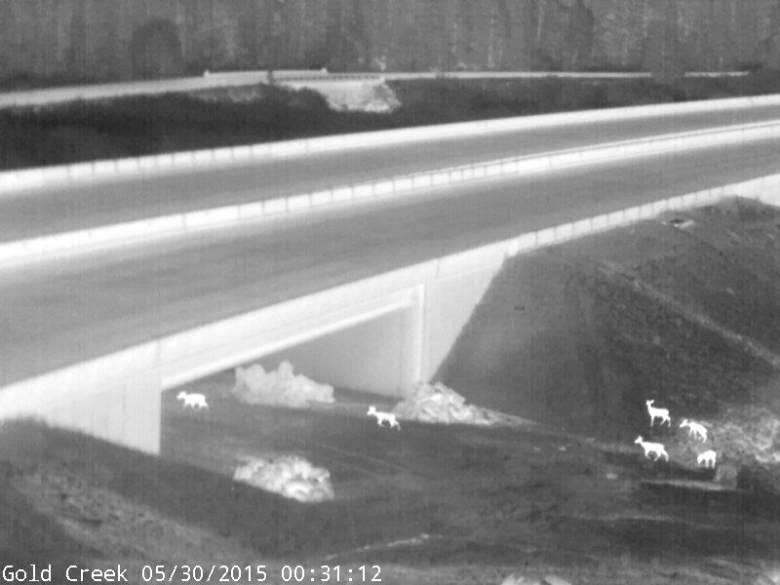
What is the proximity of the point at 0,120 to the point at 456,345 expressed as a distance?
11907 millimetres

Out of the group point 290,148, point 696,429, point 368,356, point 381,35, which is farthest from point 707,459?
point 381,35

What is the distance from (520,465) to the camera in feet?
41.0

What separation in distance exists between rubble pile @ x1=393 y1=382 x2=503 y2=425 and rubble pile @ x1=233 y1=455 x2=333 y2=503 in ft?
8.04

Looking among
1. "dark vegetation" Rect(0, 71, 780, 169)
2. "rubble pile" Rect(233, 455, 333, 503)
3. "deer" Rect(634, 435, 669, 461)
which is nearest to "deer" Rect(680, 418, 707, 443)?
"deer" Rect(634, 435, 669, 461)

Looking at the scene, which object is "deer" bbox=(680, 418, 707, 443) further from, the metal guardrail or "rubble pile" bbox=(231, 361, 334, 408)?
the metal guardrail

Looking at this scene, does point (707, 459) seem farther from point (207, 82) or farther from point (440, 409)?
point (207, 82)

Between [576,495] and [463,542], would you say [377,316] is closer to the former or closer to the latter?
[576,495]

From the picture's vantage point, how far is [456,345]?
1544 cm

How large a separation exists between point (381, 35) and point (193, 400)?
2582cm

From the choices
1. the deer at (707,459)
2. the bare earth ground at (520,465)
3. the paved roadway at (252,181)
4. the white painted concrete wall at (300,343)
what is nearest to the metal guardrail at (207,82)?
the paved roadway at (252,181)

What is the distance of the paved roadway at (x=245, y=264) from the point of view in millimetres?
11602

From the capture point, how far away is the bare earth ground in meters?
8.86

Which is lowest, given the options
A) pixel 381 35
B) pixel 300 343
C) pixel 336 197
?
pixel 300 343

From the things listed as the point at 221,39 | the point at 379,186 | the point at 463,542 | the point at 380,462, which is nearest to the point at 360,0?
the point at 221,39
